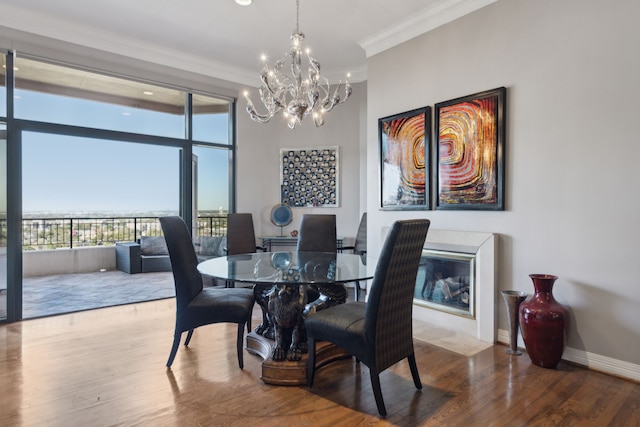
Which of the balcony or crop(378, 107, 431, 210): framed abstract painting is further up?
crop(378, 107, 431, 210): framed abstract painting

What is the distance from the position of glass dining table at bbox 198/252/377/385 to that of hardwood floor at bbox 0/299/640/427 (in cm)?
13

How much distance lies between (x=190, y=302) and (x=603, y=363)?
294cm

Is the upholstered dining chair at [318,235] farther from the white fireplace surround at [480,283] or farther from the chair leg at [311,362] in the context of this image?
the chair leg at [311,362]

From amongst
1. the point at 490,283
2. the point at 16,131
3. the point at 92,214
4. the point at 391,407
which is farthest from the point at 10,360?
the point at 92,214

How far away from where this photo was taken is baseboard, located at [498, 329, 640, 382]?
2.44 m

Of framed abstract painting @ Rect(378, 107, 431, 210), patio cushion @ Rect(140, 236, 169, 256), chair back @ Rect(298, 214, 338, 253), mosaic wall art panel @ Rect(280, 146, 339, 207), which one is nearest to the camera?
framed abstract painting @ Rect(378, 107, 431, 210)

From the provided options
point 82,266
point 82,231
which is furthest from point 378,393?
point 82,231

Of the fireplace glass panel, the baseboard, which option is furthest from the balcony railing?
the baseboard

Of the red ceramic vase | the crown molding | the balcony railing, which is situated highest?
the crown molding

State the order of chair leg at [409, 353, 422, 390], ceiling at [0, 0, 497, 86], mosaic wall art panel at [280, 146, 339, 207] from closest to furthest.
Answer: chair leg at [409, 353, 422, 390] → ceiling at [0, 0, 497, 86] → mosaic wall art panel at [280, 146, 339, 207]

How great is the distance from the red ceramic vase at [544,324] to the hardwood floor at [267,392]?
10 cm

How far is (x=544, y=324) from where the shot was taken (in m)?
2.58

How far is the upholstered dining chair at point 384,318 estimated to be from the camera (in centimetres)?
200

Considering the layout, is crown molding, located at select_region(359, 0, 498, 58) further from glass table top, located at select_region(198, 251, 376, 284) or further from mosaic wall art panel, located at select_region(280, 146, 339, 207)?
glass table top, located at select_region(198, 251, 376, 284)
